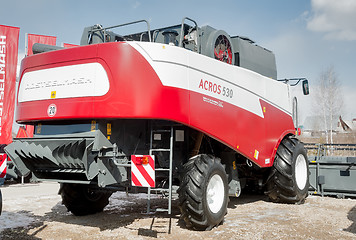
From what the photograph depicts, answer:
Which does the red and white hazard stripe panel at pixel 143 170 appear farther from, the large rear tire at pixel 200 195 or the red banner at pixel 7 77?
the red banner at pixel 7 77

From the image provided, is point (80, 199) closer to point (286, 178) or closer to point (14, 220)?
point (14, 220)

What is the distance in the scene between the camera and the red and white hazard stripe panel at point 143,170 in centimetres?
462

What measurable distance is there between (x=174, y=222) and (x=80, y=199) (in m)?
1.86

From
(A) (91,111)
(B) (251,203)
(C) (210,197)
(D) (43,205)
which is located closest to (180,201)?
(C) (210,197)

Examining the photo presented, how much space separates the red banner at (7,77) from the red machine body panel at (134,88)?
787 centimetres

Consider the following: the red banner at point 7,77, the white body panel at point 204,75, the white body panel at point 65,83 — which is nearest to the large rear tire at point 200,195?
the white body panel at point 204,75

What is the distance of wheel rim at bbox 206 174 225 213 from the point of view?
5246 millimetres

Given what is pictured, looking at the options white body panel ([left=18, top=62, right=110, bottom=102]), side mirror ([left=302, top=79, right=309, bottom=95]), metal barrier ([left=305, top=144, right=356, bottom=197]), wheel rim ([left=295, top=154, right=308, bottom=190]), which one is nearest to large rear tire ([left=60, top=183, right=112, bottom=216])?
white body panel ([left=18, top=62, right=110, bottom=102])

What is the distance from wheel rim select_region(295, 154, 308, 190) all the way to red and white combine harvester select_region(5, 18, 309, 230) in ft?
5.99

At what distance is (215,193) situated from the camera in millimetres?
5398

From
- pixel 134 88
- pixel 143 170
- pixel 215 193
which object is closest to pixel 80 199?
pixel 143 170

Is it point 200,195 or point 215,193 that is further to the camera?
point 215,193

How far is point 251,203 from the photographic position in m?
7.48

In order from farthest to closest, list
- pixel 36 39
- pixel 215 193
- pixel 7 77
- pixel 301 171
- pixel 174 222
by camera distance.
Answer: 1. pixel 36 39
2. pixel 7 77
3. pixel 301 171
4. pixel 174 222
5. pixel 215 193
